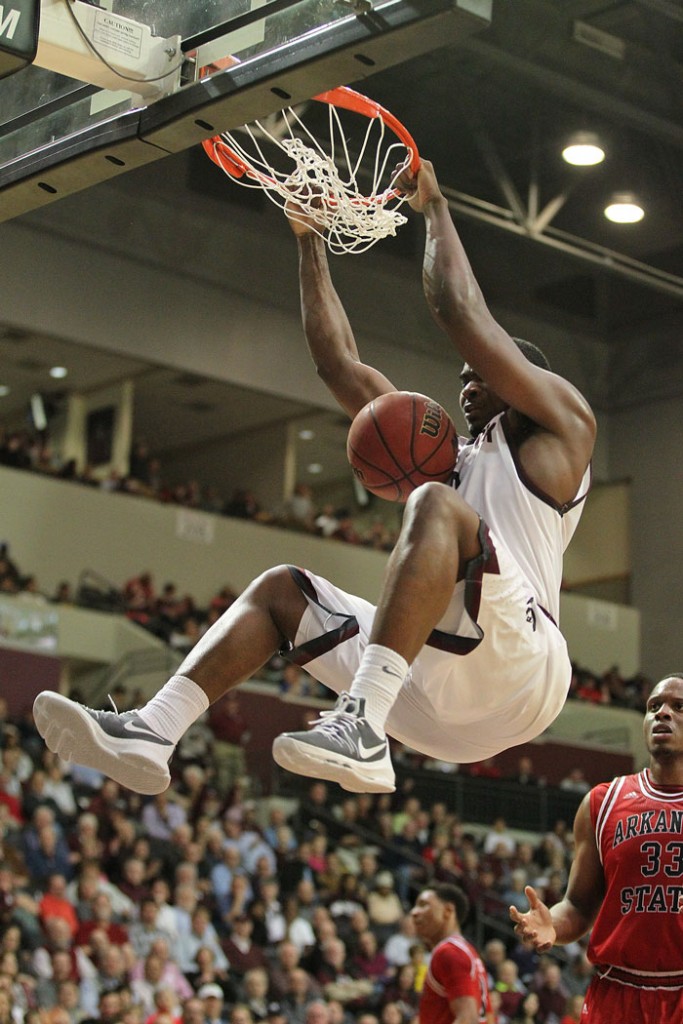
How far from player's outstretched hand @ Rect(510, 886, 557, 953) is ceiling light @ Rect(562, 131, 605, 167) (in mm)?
12809

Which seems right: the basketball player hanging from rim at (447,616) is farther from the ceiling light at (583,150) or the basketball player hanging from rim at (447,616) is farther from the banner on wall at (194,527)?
the banner on wall at (194,527)

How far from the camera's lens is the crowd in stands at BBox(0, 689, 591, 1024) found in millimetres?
10898

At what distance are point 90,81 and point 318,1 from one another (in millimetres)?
818

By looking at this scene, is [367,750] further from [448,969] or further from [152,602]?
[152,602]

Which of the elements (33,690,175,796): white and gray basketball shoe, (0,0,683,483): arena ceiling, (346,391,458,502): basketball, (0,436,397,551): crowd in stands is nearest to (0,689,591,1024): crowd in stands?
(0,436,397,551): crowd in stands

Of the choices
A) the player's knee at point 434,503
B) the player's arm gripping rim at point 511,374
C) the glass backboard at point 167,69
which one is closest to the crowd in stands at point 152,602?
the glass backboard at point 167,69

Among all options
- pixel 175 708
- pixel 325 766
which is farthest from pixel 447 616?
pixel 175 708

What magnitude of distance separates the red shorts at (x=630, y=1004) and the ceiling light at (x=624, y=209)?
1392 cm

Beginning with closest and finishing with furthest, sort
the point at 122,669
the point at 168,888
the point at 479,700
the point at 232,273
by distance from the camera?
the point at 479,700
the point at 168,888
the point at 122,669
the point at 232,273

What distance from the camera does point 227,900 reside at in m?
13.2

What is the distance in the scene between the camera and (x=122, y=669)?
1855 centimetres

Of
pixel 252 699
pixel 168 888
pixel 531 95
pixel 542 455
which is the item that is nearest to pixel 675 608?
pixel 252 699

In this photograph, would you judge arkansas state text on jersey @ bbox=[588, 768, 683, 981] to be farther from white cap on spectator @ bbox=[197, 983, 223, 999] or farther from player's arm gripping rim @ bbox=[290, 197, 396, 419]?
white cap on spectator @ bbox=[197, 983, 223, 999]

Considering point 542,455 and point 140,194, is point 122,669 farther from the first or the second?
point 542,455
